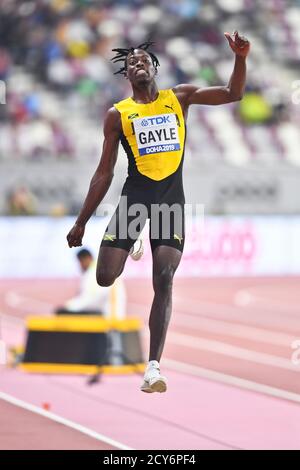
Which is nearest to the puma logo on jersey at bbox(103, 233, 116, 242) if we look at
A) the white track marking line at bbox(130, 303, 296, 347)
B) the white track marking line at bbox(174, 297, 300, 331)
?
the white track marking line at bbox(130, 303, 296, 347)

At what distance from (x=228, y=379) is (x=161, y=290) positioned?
7162mm

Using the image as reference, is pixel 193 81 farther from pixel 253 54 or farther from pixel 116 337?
pixel 116 337

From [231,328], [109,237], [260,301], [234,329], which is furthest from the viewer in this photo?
[260,301]

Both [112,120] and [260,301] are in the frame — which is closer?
[112,120]

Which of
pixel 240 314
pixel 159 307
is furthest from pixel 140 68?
pixel 240 314

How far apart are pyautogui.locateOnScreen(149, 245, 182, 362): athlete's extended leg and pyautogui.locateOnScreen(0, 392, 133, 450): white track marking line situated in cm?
273

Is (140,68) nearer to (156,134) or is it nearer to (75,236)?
(156,134)

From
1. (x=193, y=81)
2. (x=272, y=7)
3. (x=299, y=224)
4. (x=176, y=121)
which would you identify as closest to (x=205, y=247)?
(x=299, y=224)

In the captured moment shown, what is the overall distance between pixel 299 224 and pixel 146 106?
2018 centimetres

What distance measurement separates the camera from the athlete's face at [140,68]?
21.8 feet

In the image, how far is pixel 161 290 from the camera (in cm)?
698

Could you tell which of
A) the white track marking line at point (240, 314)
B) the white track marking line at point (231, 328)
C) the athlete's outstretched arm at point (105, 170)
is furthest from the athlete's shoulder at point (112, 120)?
the white track marking line at point (240, 314)

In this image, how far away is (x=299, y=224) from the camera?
2681cm

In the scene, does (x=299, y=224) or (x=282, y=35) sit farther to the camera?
(x=282, y=35)
